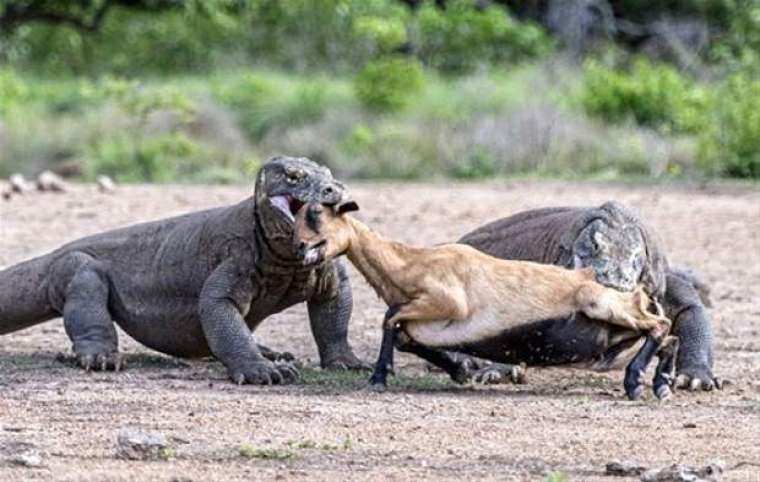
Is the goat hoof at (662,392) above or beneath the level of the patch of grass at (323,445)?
beneath

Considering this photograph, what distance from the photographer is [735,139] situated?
22.2 meters

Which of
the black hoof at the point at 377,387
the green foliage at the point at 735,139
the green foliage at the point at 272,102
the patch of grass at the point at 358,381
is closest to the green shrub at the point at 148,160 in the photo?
the green foliage at the point at 272,102

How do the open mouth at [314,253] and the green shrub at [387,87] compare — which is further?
the green shrub at [387,87]

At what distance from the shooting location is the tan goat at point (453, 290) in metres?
9.23

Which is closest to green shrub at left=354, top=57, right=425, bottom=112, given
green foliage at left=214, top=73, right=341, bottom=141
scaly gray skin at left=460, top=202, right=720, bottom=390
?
green foliage at left=214, top=73, right=341, bottom=141

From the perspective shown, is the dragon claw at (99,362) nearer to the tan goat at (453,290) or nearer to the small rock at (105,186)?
the tan goat at (453,290)

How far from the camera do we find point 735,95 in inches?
909

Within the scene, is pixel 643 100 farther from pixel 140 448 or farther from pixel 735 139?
pixel 140 448

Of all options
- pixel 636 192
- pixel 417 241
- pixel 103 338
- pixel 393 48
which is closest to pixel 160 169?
pixel 636 192

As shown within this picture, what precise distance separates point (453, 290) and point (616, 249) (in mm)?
1094

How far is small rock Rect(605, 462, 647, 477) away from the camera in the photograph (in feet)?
24.5

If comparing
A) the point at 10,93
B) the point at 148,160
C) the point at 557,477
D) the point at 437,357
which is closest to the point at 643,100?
the point at 148,160

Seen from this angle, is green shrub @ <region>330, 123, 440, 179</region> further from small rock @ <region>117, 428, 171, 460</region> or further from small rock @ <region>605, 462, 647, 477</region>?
small rock @ <region>605, 462, 647, 477</region>

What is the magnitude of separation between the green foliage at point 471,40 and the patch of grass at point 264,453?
2560cm
